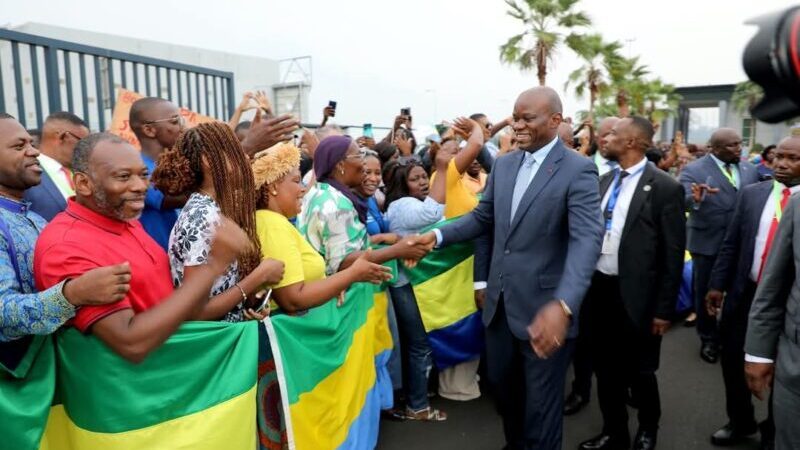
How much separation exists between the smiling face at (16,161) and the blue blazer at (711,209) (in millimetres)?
5798

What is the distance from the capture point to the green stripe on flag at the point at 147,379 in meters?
1.96

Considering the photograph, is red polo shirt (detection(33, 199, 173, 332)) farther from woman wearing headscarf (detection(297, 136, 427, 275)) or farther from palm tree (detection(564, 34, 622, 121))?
palm tree (detection(564, 34, 622, 121))

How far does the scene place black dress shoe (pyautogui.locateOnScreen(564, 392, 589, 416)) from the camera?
14.2 ft

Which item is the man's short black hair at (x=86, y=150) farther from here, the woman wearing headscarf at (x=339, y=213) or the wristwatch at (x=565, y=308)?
the wristwatch at (x=565, y=308)

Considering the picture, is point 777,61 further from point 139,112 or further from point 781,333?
point 139,112

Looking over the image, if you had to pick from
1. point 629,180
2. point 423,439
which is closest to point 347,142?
point 629,180

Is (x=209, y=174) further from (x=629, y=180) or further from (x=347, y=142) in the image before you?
(x=629, y=180)

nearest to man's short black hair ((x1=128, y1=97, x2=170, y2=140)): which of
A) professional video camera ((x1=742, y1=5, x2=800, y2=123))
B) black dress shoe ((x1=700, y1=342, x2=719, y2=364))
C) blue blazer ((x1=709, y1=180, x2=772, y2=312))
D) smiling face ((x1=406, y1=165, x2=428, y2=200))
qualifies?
smiling face ((x1=406, y1=165, x2=428, y2=200))

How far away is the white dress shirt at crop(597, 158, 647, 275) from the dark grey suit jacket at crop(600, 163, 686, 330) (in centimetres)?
9

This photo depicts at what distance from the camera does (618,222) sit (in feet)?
12.1

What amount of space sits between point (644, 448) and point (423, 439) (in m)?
1.54

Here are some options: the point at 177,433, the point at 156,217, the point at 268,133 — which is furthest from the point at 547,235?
the point at 156,217

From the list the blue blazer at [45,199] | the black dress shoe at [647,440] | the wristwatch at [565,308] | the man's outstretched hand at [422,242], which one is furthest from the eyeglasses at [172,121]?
the black dress shoe at [647,440]

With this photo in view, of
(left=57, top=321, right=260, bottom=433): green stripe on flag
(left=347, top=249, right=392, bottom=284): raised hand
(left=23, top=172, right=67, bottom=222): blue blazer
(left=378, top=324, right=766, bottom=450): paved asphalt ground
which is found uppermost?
(left=23, top=172, right=67, bottom=222): blue blazer
